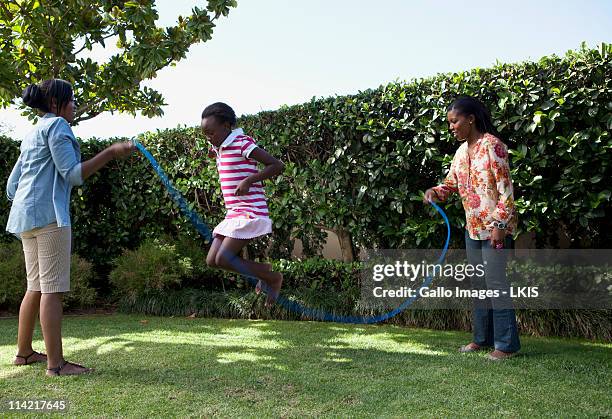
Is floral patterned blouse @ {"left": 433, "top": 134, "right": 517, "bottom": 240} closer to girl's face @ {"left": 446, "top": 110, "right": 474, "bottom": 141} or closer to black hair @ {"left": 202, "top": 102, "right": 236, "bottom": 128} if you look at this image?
girl's face @ {"left": 446, "top": 110, "right": 474, "bottom": 141}

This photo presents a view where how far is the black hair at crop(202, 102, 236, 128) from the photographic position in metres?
4.21

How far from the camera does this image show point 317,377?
353 cm

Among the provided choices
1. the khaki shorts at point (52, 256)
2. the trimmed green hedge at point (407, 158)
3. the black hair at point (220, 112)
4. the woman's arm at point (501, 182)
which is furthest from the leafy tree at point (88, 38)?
the woman's arm at point (501, 182)

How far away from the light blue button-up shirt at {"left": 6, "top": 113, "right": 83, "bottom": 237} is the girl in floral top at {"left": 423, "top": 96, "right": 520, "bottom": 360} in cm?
261

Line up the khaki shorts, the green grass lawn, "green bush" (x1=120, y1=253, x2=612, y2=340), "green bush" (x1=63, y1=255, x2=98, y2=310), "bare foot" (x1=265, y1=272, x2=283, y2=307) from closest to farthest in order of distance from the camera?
the green grass lawn
the khaki shorts
"bare foot" (x1=265, y1=272, x2=283, y2=307)
"green bush" (x1=120, y1=253, x2=612, y2=340)
"green bush" (x1=63, y1=255, x2=98, y2=310)

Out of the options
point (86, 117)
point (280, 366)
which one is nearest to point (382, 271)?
point (280, 366)

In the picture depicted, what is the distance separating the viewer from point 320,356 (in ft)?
13.6

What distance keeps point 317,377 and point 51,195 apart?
2131 millimetres

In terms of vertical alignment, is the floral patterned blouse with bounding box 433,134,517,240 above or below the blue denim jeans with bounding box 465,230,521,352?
above

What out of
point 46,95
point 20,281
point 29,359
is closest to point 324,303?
point 29,359

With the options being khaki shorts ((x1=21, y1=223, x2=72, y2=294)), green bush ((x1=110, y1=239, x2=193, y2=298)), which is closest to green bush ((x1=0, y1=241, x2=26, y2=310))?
green bush ((x1=110, y1=239, x2=193, y2=298))

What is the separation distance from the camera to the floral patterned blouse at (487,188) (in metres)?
3.76

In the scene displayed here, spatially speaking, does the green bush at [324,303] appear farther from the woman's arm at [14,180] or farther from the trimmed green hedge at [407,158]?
the woman's arm at [14,180]

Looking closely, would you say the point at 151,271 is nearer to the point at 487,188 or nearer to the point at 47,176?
the point at 47,176
